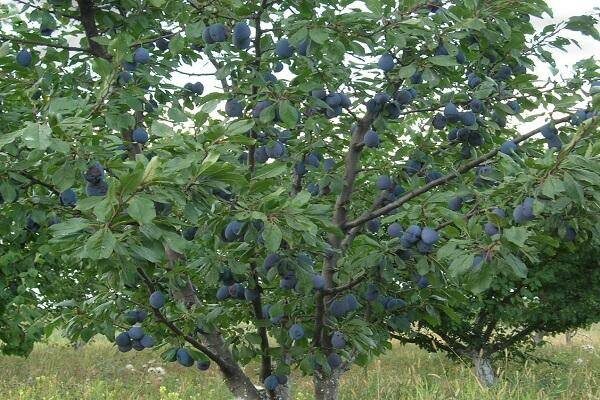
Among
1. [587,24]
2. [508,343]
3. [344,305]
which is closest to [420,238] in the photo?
[344,305]

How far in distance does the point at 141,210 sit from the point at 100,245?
179mm

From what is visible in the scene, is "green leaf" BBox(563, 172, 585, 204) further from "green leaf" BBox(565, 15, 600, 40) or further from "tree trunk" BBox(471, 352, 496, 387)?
"tree trunk" BBox(471, 352, 496, 387)

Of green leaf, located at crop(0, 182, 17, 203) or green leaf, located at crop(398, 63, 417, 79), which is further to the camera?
green leaf, located at crop(398, 63, 417, 79)

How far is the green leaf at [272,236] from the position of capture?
2.64 metres

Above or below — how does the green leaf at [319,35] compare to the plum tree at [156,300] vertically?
above

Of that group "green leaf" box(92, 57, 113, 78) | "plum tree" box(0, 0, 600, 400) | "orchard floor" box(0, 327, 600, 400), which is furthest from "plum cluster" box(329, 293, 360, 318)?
"orchard floor" box(0, 327, 600, 400)

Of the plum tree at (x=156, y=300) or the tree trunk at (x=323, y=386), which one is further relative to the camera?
the tree trunk at (x=323, y=386)

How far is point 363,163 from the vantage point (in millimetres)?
5672

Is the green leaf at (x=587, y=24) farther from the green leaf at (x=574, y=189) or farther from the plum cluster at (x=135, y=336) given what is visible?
the plum cluster at (x=135, y=336)

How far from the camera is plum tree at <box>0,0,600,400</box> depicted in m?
2.71

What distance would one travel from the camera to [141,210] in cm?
228

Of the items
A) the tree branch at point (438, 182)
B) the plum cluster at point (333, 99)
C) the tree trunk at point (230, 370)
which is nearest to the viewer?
the tree branch at point (438, 182)

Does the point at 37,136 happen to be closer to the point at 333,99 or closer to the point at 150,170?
the point at 150,170

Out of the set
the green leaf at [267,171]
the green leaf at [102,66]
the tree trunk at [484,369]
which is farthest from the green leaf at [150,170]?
the tree trunk at [484,369]
